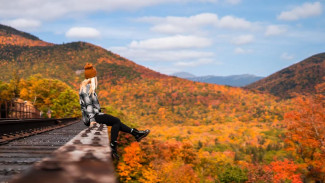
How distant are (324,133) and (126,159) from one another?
2771 cm

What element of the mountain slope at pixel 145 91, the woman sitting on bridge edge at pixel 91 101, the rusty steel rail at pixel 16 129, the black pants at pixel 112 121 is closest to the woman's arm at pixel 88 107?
the woman sitting on bridge edge at pixel 91 101

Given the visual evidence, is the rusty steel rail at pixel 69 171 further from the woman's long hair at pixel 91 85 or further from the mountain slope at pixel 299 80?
the mountain slope at pixel 299 80

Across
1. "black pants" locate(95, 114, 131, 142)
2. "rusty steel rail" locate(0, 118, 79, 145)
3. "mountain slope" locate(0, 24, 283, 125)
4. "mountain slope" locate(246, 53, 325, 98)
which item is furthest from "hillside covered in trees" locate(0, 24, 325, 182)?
"mountain slope" locate(246, 53, 325, 98)

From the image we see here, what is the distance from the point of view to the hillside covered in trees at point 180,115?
45.0 meters

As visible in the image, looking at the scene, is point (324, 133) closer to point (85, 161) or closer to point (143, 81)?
point (85, 161)

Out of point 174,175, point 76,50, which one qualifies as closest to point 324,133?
point 174,175

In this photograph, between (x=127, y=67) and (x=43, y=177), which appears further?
(x=127, y=67)

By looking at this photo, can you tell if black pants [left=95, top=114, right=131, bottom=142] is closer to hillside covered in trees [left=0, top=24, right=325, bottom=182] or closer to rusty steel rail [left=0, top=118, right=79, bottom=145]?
rusty steel rail [left=0, top=118, right=79, bottom=145]

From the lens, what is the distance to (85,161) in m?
1.37

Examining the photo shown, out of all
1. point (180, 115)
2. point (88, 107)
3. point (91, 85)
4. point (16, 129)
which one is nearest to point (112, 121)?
point (88, 107)

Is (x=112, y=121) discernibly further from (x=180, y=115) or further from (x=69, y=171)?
(x=180, y=115)

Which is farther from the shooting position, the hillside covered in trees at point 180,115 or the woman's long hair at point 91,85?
the hillside covered in trees at point 180,115

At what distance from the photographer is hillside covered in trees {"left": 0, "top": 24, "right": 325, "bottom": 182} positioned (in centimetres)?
4500

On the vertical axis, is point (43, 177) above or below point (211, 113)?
above
